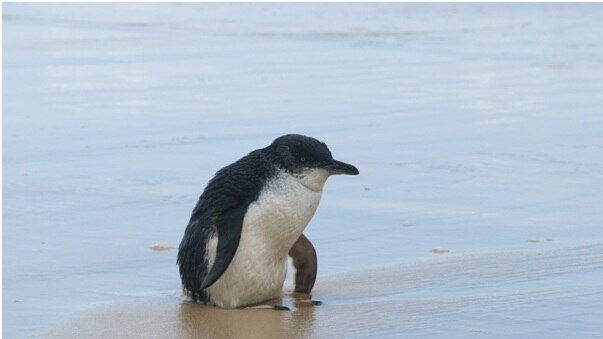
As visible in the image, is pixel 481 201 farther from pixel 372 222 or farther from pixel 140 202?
pixel 140 202

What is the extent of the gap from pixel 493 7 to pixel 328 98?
741 centimetres

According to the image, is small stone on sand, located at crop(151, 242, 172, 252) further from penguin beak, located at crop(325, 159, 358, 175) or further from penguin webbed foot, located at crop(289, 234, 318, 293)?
penguin beak, located at crop(325, 159, 358, 175)

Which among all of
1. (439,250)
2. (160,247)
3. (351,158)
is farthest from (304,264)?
(351,158)

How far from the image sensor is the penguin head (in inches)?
176

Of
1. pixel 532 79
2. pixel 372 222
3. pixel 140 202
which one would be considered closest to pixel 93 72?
pixel 532 79

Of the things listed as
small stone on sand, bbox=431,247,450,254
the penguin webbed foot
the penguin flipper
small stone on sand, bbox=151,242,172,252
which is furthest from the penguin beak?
small stone on sand, bbox=151,242,172,252

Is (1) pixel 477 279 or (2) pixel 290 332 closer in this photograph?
(2) pixel 290 332

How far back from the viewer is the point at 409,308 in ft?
14.6

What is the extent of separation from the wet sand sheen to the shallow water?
0.05 ft

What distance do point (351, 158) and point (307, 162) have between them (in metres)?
2.94

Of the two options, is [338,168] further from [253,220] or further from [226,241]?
[226,241]

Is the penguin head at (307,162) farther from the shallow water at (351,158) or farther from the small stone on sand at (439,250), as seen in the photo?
the small stone on sand at (439,250)

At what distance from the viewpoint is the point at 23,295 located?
15.5 feet

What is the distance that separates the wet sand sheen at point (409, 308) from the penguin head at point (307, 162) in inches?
18.2
